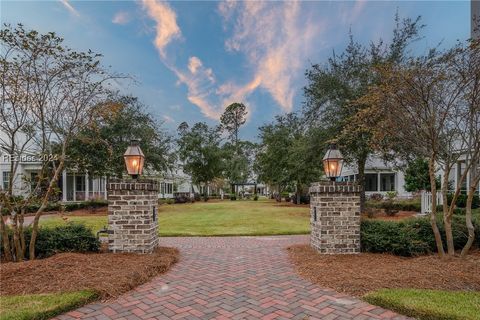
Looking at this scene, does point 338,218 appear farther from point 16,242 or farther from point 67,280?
point 16,242

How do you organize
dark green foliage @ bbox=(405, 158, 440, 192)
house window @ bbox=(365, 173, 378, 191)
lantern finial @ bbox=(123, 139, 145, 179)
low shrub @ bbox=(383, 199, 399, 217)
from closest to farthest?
lantern finial @ bbox=(123, 139, 145, 179)
low shrub @ bbox=(383, 199, 399, 217)
dark green foliage @ bbox=(405, 158, 440, 192)
house window @ bbox=(365, 173, 378, 191)

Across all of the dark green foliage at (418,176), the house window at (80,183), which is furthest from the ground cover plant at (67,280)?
the house window at (80,183)

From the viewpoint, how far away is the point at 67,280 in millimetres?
4207

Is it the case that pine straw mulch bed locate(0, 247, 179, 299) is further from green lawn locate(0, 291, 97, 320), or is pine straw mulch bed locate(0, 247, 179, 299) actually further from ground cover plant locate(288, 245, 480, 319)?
ground cover plant locate(288, 245, 480, 319)

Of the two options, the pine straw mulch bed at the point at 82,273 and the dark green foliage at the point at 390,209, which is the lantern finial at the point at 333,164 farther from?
the dark green foliage at the point at 390,209

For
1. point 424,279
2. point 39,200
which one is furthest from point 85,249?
point 424,279

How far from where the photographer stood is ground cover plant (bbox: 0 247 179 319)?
3.45 m

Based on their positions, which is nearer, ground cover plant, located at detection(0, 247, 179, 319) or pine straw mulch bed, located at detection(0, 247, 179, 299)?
ground cover plant, located at detection(0, 247, 179, 319)

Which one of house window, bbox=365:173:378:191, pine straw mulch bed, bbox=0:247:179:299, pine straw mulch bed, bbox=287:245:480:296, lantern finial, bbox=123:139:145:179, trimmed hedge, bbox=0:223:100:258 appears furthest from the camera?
house window, bbox=365:173:378:191

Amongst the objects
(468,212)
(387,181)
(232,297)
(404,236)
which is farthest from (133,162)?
(387,181)

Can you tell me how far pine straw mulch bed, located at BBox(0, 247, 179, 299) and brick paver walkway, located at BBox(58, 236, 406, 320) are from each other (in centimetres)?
21

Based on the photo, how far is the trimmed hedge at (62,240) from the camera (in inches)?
225

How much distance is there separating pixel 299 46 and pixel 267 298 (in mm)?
10987

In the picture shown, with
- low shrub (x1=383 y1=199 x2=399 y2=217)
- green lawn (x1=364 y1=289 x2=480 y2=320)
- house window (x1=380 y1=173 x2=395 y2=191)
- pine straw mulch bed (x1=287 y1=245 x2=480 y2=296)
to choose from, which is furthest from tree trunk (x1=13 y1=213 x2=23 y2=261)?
house window (x1=380 y1=173 x2=395 y2=191)
